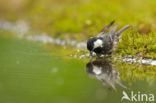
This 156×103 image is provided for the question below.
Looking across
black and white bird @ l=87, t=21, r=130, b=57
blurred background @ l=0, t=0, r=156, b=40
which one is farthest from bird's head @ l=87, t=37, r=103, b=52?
blurred background @ l=0, t=0, r=156, b=40

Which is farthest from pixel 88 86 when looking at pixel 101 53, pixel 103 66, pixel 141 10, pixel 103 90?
pixel 141 10

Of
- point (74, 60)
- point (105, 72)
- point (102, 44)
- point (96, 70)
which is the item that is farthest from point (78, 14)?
point (105, 72)

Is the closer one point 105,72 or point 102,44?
point 105,72

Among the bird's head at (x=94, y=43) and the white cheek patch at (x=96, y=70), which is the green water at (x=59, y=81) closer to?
the white cheek patch at (x=96, y=70)

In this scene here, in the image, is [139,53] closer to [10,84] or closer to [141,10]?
[10,84]

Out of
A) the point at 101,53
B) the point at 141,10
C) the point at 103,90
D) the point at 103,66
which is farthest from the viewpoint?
the point at 141,10

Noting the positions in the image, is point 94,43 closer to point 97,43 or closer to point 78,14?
point 97,43

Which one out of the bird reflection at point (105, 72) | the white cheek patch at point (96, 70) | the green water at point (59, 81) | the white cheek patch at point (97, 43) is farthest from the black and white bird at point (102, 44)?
the white cheek patch at point (96, 70)
